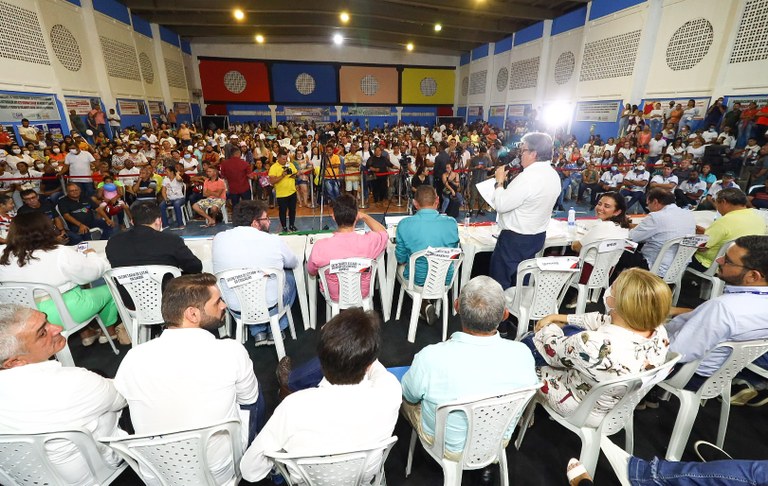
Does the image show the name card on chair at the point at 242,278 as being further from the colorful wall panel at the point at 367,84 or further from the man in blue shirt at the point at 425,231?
the colorful wall panel at the point at 367,84

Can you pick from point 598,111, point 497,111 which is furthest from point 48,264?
point 497,111

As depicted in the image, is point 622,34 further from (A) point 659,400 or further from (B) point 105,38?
(B) point 105,38

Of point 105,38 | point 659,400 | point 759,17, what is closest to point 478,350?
point 659,400

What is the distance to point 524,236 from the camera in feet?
9.96

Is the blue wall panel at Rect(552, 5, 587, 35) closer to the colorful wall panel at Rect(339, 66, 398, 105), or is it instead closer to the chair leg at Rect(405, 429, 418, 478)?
the colorful wall panel at Rect(339, 66, 398, 105)

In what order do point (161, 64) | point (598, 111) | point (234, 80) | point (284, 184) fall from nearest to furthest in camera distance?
point (284, 184), point (598, 111), point (161, 64), point (234, 80)

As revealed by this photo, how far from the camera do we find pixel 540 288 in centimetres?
276

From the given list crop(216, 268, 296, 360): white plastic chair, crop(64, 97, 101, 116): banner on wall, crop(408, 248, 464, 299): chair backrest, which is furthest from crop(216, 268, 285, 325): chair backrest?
crop(64, 97, 101, 116): banner on wall

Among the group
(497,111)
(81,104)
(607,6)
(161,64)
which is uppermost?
(607,6)

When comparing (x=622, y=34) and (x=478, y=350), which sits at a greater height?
(x=622, y=34)

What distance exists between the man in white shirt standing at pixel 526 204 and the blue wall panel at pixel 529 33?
15.1 metres

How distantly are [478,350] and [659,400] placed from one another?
203 centimetres

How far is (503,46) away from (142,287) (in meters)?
19.8

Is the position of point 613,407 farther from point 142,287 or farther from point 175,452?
point 142,287
